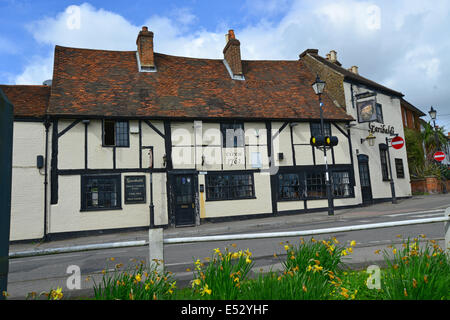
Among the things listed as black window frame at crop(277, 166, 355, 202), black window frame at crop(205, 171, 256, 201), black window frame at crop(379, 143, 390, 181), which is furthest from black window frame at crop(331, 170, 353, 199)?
black window frame at crop(205, 171, 256, 201)

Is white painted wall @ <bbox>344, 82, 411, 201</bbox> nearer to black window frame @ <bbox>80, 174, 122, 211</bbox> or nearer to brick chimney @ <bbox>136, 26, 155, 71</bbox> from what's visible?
brick chimney @ <bbox>136, 26, 155, 71</bbox>

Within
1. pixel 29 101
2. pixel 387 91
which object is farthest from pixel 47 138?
pixel 387 91

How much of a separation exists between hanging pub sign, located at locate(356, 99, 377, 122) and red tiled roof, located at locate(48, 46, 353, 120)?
3.60ft

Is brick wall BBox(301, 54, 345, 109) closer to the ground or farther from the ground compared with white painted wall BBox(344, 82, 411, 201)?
farther from the ground

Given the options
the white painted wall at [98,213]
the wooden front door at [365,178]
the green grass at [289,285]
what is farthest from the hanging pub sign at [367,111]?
the green grass at [289,285]

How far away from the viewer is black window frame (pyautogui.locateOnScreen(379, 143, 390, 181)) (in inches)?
781

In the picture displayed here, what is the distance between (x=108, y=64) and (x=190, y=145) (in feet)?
23.4

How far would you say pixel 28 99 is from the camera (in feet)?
49.0

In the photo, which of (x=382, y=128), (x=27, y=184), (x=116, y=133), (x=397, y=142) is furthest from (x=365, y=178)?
(x=27, y=184)

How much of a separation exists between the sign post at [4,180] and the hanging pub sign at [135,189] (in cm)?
1153

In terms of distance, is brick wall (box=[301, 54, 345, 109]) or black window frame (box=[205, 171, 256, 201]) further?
brick wall (box=[301, 54, 345, 109])

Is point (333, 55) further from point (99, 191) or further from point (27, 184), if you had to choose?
point (27, 184)
